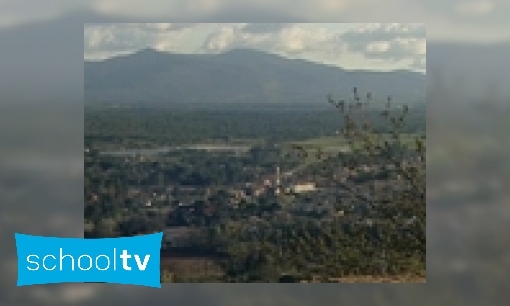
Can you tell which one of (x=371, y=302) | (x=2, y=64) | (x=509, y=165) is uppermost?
(x=2, y=64)

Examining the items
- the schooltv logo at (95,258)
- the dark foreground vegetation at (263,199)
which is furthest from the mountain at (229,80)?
the schooltv logo at (95,258)

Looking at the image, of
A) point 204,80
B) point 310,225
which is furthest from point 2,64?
point 310,225

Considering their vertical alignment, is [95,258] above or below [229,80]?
below

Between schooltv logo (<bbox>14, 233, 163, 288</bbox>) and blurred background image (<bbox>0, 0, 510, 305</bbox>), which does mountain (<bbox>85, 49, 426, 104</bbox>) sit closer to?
blurred background image (<bbox>0, 0, 510, 305</bbox>)

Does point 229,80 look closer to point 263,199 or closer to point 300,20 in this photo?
point 300,20

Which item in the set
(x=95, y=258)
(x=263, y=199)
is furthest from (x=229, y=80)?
(x=95, y=258)

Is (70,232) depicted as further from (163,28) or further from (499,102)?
(499,102)

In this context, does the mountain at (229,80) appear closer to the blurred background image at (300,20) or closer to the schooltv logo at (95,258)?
the blurred background image at (300,20)
